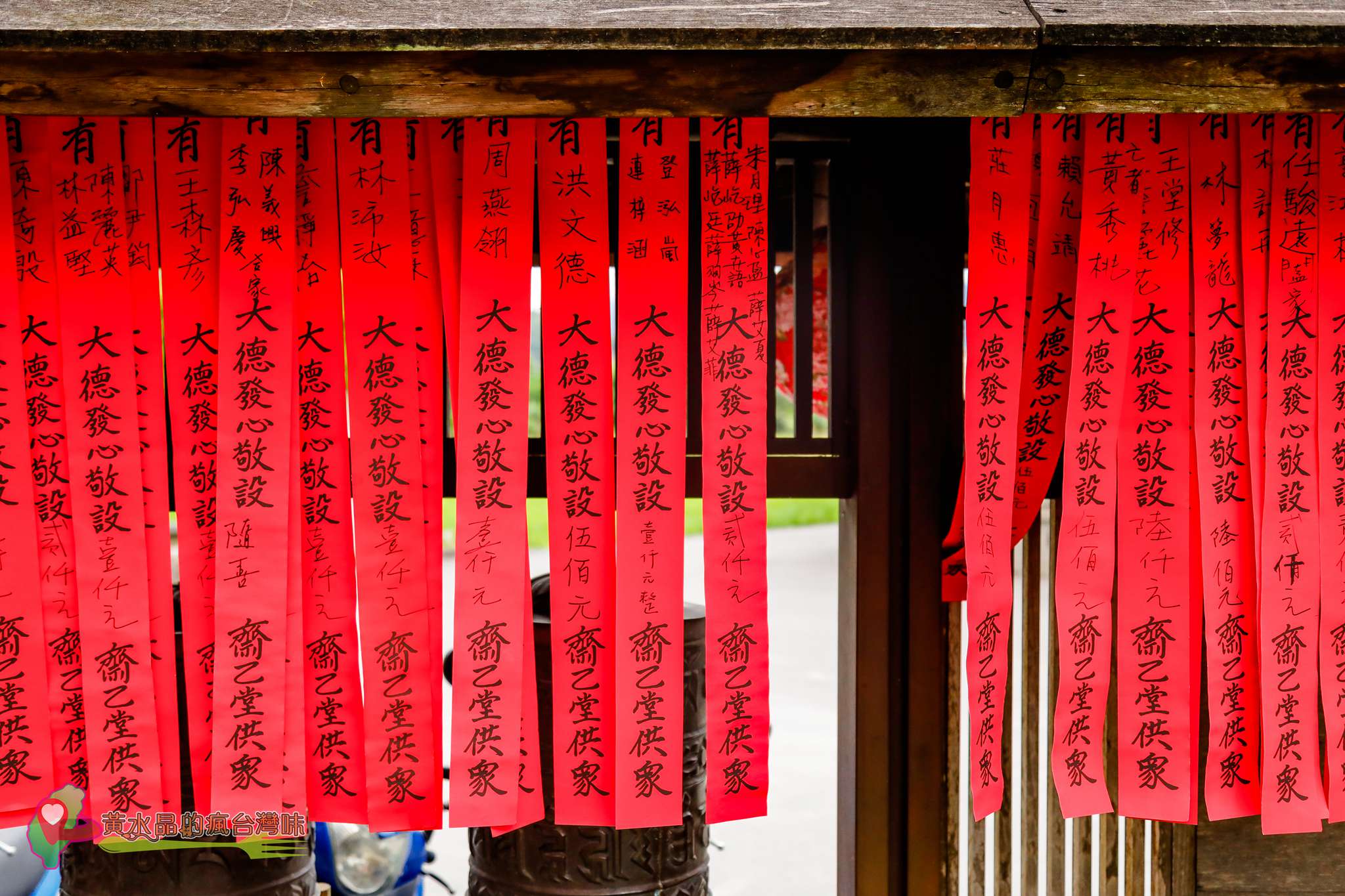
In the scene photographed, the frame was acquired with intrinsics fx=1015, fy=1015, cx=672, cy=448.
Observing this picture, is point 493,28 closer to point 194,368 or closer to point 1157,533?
point 194,368

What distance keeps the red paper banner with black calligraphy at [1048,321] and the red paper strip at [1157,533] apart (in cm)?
19

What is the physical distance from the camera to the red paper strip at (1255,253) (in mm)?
2717

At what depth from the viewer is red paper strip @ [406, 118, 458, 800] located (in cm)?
271

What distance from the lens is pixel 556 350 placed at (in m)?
2.70

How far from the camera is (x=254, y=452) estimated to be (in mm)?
2637

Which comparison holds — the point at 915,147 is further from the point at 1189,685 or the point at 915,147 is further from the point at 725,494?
the point at 1189,685

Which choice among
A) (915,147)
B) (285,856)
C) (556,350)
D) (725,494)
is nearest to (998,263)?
(915,147)

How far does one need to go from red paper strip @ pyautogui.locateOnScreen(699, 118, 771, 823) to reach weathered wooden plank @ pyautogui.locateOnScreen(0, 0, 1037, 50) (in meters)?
0.58

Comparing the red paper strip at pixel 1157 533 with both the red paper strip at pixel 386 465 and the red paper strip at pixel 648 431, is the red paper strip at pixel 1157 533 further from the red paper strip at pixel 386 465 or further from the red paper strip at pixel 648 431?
the red paper strip at pixel 386 465

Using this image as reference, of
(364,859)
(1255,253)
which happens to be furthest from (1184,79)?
(364,859)

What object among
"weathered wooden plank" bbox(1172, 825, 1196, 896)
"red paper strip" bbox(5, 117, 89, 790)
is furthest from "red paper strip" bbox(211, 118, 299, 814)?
"weathered wooden plank" bbox(1172, 825, 1196, 896)

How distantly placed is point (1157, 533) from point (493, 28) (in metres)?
2.12

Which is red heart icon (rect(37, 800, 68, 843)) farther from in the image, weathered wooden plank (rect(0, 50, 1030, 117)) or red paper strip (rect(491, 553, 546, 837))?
weathered wooden plank (rect(0, 50, 1030, 117))

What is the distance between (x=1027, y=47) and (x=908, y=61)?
0.25 meters
